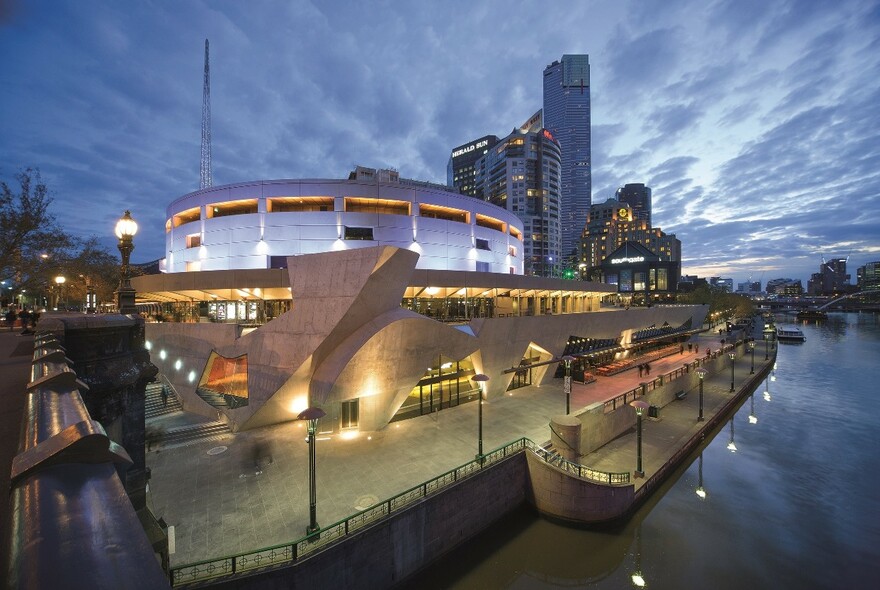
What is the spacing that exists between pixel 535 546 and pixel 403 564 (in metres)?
6.13

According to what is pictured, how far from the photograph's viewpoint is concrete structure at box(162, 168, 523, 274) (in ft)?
95.1

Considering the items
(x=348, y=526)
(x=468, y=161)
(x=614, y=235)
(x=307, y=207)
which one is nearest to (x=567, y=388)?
(x=348, y=526)

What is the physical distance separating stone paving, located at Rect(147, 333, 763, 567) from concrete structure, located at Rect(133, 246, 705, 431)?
5.20 feet

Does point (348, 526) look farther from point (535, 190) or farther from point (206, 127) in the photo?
point (535, 190)

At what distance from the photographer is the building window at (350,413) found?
19.9 m

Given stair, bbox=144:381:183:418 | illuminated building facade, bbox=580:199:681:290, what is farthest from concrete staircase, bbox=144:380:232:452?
illuminated building facade, bbox=580:199:681:290

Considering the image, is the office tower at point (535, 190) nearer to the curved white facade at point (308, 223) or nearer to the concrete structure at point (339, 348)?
the curved white facade at point (308, 223)

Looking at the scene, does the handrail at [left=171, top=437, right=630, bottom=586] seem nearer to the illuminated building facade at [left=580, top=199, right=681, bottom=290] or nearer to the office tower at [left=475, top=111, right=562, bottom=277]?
the office tower at [left=475, top=111, right=562, bottom=277]

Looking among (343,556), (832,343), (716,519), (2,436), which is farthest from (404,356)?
(832,343)

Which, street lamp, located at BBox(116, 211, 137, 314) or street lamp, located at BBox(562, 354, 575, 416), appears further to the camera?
street lamp, located at BBox(562, 354, 575, 416)

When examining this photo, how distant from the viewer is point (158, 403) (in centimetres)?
2275

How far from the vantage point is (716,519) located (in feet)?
56.6

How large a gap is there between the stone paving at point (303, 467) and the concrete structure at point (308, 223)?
585 inches

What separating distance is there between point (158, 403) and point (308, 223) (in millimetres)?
16246
